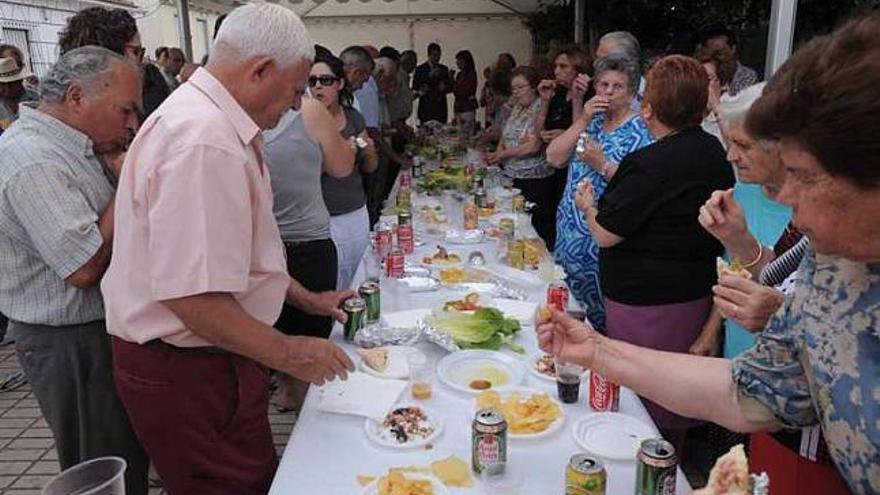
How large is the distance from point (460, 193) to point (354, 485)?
11.0 feet

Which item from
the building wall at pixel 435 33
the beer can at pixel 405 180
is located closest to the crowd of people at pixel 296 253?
the beer can at pixel 405 180

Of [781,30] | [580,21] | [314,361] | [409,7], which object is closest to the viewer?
[314,361]

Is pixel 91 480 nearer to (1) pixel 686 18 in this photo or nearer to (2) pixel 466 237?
(2) pixel 466 237

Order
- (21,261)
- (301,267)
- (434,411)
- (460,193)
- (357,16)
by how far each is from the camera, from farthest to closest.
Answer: (357,16) < (460,193) < (301,267) < (21,261) < (434,411)

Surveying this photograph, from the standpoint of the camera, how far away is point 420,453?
1458mm

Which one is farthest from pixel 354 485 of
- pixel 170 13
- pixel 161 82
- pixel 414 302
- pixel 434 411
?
pixel 170 13

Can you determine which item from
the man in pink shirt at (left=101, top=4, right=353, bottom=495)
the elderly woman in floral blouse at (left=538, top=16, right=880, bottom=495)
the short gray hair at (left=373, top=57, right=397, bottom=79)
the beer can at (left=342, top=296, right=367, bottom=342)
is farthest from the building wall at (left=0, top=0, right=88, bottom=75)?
the elderly woman in floral blouse at (left=538, top=16, right=880, bottom=495)

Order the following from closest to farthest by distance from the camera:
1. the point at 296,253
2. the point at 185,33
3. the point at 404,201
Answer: the point at 296,253 → the point at 404,201 → the point at 185,33

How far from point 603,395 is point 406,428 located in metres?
0.49

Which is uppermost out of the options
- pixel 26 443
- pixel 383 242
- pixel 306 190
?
pixel 306 190

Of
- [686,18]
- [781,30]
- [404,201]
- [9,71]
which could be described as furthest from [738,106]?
[686,18]

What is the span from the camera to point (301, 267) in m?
2.85

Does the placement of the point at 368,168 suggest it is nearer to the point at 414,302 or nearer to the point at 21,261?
the point at 414,302

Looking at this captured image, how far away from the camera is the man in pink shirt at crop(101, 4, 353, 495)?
1.39 metres
